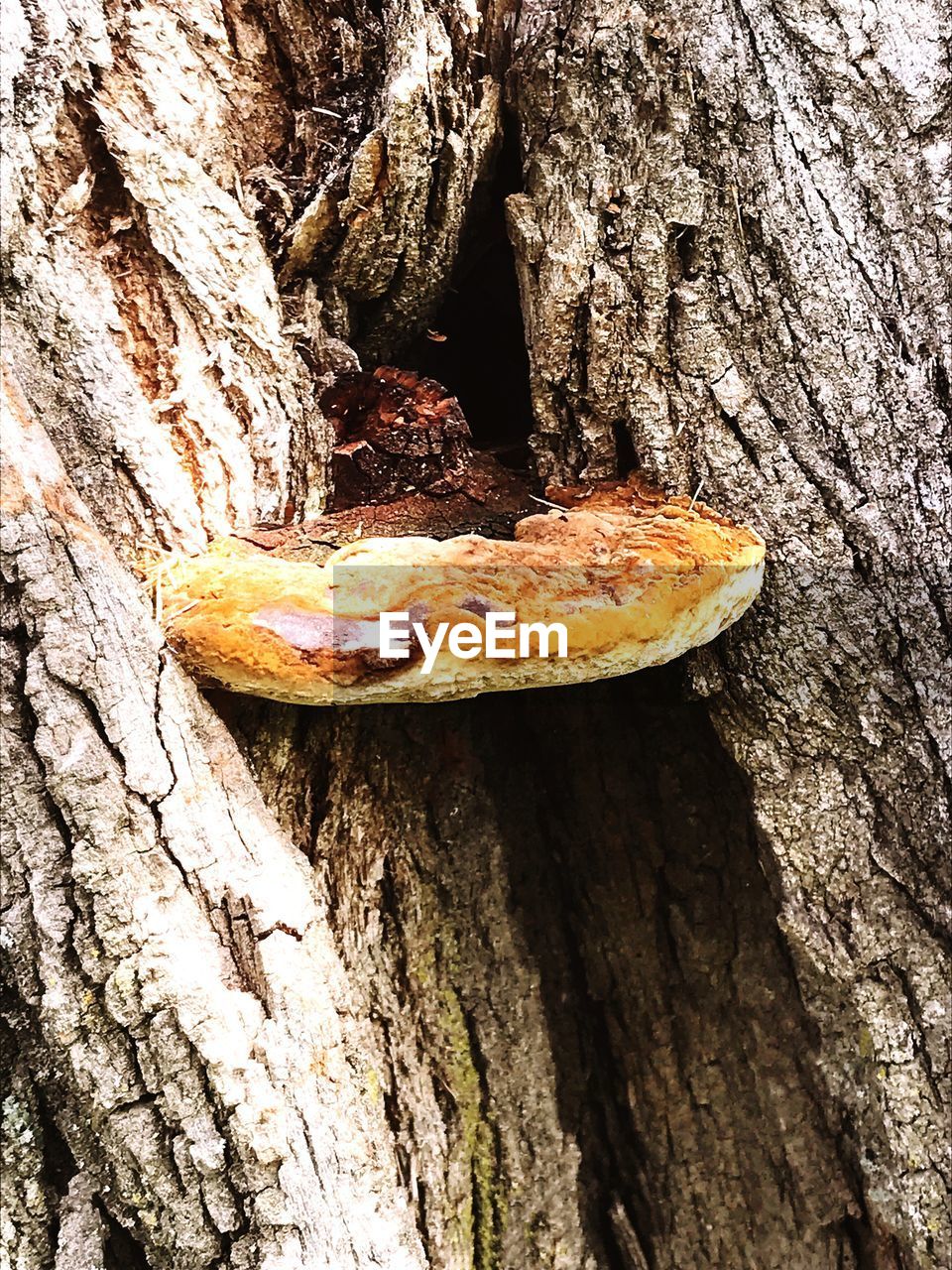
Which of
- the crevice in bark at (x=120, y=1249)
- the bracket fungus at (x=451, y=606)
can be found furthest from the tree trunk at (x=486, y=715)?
→ the bracket fungus at (x=451, y=606)

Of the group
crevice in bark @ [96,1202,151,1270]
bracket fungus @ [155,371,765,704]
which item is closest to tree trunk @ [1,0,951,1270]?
crevice in bark @ [96,1202,151,1270]

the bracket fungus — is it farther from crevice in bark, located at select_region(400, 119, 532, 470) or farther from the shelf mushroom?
crevice in bark, located at select_region(400, 119, 532, 470)

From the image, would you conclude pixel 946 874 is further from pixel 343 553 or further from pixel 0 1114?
pixel 0 1114

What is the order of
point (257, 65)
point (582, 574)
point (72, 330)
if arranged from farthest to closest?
point (257, 65)
point (72, 330)
point (582, 574)

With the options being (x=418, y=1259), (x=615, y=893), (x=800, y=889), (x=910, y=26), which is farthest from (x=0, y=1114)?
(x=910, y=26)

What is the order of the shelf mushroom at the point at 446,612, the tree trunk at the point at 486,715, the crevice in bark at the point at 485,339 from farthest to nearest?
the crevice in bark at the point at 485,339, the tree trunk at the point at 486,715, the shelf mushroom at the point at 446,612

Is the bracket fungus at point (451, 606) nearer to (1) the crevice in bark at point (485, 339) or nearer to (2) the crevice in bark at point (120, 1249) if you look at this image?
(1) the crevice in bark at point (485, 339)

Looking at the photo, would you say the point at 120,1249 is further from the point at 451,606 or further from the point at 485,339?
the point at 485,339
